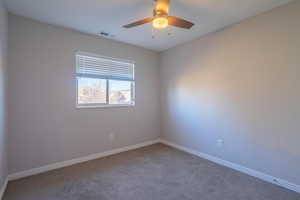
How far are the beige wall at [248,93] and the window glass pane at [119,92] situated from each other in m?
1.20

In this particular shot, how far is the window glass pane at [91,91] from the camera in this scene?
9.61 feet

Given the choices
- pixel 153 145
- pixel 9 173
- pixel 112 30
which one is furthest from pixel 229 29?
pixel 9 173

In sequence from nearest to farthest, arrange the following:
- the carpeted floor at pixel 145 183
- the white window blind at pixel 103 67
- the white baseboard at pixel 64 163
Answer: the carpeted floor at pixel 145 183
the white baseboard at pixel 64 163
the white window blind at pixel 103 67

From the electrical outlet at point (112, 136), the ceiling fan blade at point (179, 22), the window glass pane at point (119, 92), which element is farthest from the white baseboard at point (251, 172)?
the ceiling fan blade at point (179, 22)

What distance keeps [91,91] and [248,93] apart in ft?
9.18

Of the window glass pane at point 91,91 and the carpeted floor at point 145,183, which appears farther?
the window glass pane at point 91,91

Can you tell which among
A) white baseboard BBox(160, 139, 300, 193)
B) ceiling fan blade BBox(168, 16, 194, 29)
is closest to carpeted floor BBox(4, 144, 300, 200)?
white baseboard BBox(160, 139, 300, 193)

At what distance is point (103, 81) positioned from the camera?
10.5ft

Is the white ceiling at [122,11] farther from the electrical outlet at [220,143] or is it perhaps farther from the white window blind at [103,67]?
the electrical outlet at [220,143]

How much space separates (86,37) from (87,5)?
0.92 metres

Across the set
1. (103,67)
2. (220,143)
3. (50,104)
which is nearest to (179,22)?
(103,67)

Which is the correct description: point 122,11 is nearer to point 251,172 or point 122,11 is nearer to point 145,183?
point 145,183

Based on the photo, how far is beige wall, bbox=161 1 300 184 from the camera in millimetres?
2045

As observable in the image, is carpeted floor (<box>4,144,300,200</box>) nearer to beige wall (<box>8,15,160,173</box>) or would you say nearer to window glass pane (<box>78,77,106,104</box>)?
beige wall (<box>8,15,160,173</box>)
